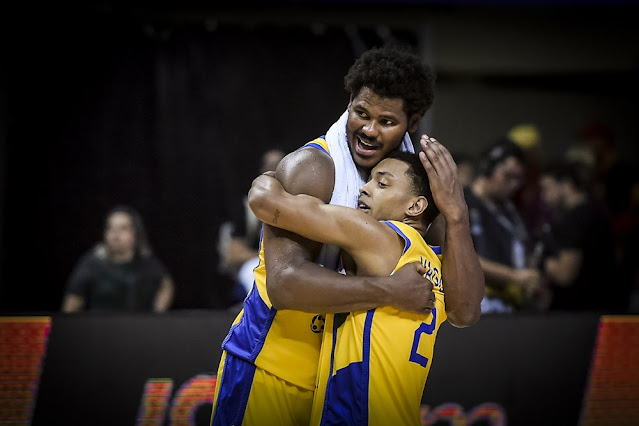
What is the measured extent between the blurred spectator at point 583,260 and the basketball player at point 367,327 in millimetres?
3514

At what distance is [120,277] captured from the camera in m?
5.83

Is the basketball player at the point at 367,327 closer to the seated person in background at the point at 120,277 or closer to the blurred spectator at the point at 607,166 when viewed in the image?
the seated person in background at the point at 120,277

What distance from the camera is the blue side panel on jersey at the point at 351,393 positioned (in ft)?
9.29

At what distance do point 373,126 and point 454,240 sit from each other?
54 centimetres

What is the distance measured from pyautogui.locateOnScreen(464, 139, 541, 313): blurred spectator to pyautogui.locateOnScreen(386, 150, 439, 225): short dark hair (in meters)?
2.44

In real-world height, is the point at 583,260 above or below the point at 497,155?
below

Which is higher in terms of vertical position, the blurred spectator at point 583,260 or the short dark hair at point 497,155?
the short dark hair at point 497,155

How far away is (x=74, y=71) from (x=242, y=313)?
4285 mm

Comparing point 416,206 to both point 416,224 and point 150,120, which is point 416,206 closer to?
point 416,224

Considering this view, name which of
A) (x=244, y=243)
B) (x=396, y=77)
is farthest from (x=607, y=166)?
(x=396, y=77)

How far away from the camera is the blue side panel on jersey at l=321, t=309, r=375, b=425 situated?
2.83 m

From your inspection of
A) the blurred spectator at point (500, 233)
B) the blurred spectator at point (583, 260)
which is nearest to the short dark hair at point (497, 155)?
the blurred spectator at point (500, 233)

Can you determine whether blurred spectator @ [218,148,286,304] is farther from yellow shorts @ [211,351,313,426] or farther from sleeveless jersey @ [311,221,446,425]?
sleeveless jersey @ [311,221,446,425]

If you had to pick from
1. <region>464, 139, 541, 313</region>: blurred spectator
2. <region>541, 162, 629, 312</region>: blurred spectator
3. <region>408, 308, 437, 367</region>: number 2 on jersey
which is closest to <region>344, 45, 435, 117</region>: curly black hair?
<region>408, 308, 437, 367</region>: number 2 on jersey
